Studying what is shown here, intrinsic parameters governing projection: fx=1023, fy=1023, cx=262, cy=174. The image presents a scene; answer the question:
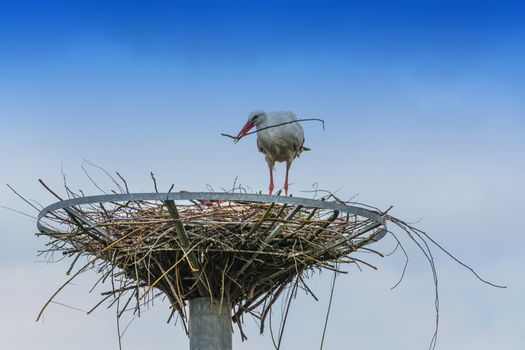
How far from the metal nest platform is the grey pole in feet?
0.26

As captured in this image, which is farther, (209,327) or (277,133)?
(277,133)

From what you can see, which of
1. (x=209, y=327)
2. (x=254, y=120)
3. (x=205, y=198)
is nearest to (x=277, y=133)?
(x=254, y=120)

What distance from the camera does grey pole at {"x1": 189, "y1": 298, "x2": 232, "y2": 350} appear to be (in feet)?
24.9

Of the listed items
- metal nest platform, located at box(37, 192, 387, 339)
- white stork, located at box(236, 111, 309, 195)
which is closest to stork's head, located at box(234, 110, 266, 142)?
white stork, located at box(236, 111, 309, 195)

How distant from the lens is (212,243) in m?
7.12

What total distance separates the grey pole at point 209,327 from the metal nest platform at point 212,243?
0.26ft

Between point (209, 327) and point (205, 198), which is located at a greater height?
point (205, 198)

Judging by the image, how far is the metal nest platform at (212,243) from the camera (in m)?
7.05

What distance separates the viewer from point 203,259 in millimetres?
7199

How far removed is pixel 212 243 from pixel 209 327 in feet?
2.67

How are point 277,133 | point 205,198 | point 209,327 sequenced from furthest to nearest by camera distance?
point 277,133 < point 209,327 < point 205,198

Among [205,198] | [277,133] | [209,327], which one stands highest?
[277,133]

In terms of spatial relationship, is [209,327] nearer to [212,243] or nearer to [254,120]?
[212,243]

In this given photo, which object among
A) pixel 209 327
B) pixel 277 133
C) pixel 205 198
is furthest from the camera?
pixel 277 133
